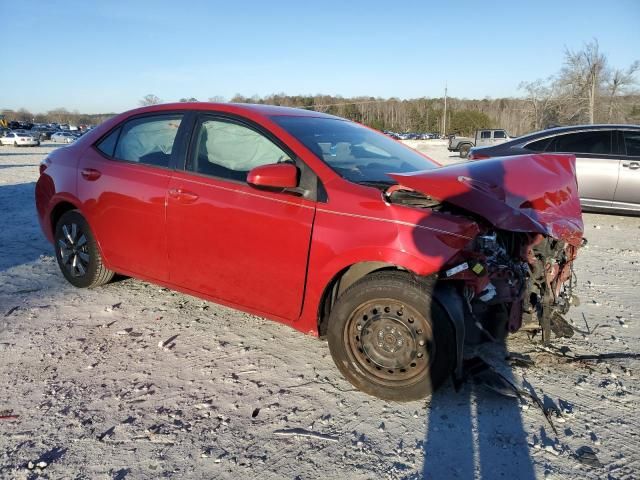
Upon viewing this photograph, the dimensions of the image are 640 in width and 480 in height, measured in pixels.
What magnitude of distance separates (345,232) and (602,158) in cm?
635

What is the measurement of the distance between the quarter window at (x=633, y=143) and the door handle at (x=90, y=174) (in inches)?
295

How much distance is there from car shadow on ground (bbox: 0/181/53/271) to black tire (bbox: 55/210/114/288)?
109 centimetres

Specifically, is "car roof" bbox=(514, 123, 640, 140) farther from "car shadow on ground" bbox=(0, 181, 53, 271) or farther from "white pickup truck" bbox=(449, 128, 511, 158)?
"white pickup truck" bbox=(449, 128, 511, 158)

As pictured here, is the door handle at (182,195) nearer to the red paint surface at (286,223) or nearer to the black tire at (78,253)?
the red paint surface at (286,223)

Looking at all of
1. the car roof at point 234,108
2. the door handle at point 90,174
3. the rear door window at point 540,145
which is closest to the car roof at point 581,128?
the rear door window at point 540,145

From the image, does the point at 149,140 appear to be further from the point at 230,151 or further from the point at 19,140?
the point at 19,140

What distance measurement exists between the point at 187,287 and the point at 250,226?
828mm

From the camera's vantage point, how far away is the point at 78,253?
Answer: 4.35 metres

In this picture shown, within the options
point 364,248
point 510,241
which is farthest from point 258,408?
point 510,241

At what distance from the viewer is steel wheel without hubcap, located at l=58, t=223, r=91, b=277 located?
4285 millimetres

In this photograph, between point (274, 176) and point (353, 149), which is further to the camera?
point (353, 149)

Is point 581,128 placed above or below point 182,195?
above

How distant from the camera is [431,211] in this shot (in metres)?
2.71

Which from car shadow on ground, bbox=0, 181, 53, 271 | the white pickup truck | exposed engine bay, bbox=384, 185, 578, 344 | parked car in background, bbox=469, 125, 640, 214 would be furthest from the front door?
the white pickup truck
